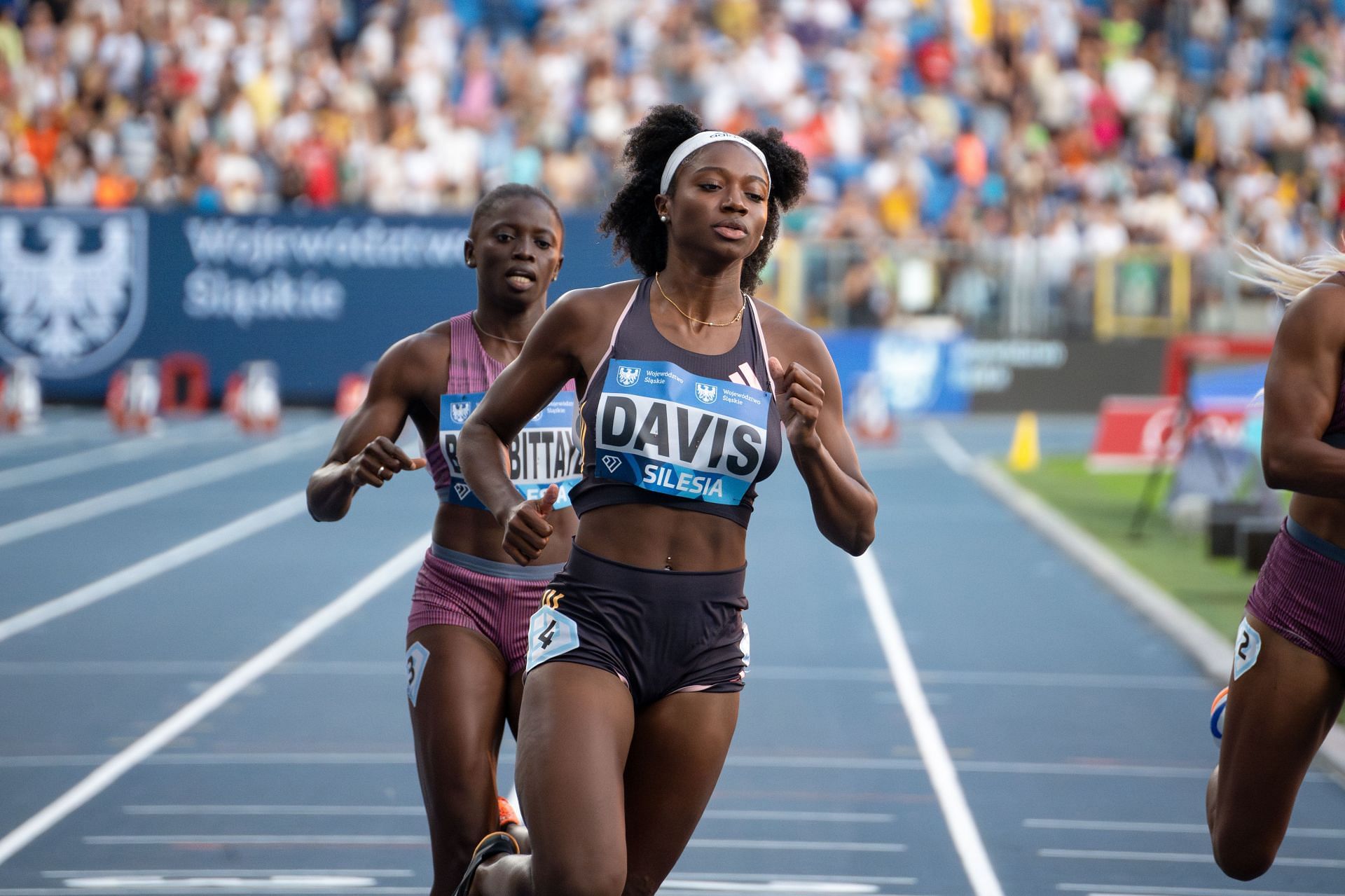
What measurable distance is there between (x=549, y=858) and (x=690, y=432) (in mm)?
1028

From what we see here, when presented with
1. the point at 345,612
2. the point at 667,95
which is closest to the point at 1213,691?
the point at 345,612

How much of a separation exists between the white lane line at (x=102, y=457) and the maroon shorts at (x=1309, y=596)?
14645 mm

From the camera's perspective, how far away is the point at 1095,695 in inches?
365

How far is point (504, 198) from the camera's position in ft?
18.3

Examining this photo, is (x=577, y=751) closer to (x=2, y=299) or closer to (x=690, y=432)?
(x=690, y=432)

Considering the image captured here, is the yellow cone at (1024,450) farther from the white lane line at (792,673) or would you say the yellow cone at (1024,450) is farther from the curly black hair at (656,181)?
the curly black hair at (656,181)

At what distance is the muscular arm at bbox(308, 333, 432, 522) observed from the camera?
16.9 feet

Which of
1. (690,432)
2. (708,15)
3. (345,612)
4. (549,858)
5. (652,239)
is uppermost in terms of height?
(708,15)

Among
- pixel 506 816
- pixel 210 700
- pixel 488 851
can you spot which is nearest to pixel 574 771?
pixel 488 851

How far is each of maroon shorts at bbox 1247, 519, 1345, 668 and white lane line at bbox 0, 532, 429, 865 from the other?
14.0 ft

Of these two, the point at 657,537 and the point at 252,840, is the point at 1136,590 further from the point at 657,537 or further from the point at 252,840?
the point at 657,537

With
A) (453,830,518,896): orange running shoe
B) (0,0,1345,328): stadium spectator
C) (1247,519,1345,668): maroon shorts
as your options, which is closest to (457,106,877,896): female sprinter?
(453,830,518,896): orange running shoe

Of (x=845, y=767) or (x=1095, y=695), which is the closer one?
(x=845, y=767)

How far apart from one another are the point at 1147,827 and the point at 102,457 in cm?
1552
